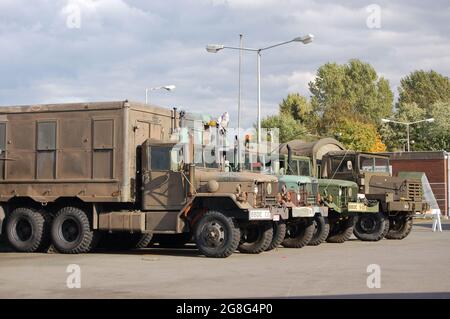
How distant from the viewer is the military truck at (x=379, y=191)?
23562mm

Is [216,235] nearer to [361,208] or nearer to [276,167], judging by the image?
[276,167]

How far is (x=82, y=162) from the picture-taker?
18031 mm

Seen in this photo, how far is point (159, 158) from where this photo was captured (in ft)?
57.5

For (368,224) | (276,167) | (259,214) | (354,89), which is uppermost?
(354,89)

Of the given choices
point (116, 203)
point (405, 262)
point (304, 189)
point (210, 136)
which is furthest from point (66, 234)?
point (405, 262)

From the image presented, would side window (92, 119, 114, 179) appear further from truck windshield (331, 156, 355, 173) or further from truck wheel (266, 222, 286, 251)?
truck windshield (331, 156, 355, 173)

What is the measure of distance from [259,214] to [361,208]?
651 centimetres

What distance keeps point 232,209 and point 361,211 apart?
21.5 ft

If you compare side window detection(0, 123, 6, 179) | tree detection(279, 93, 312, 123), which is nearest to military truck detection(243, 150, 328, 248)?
side window detection(0, 123, 6, 179)

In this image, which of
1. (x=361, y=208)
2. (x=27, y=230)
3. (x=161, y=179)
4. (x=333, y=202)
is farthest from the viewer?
(x=361, y=208)

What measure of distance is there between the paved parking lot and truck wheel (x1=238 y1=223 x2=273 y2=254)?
0.98 ft

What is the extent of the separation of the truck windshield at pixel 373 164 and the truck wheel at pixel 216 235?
931 cm

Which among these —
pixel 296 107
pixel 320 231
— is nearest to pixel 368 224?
pixel 320 231

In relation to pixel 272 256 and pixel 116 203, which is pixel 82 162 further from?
pixel 272 256
